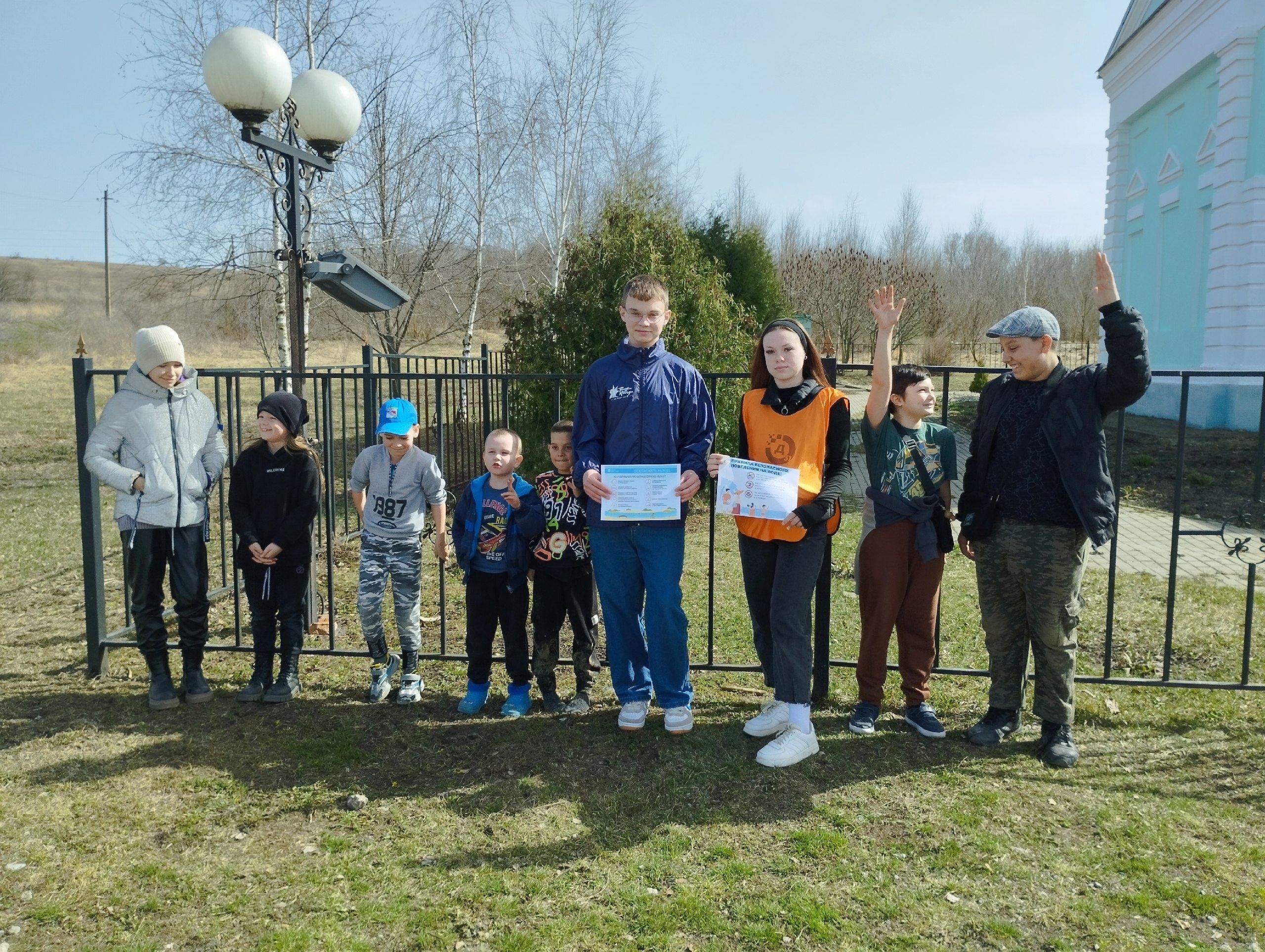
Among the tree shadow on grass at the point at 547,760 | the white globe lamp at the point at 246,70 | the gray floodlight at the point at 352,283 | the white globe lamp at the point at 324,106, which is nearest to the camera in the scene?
the tree shadow on grass at the point at 547,760

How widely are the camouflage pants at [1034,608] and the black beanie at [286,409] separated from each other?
345 cm

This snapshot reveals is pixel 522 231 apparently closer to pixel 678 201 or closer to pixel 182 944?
pixel 678 201

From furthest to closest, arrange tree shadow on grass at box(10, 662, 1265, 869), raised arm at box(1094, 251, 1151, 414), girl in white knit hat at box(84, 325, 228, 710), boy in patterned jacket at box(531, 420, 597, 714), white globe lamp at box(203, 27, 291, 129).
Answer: white globe lamp at box(203, 27, 291, 129), girl in white knit hat at box(84, 325, 228, 710), boy in patterned jacket at box(531, 420, 597, 714), tree shadow on grass at box(10, 662, 1265, 869), raised arm at box(1094, 251, 1151, 414)

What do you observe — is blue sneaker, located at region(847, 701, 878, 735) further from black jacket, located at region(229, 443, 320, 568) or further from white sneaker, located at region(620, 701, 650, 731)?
black jacket, located at region(229, 443, 320, 568)

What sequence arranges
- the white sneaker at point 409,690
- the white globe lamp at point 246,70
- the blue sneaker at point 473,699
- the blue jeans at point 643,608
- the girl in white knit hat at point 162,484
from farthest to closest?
the white globe lamp at point 246,70 < the white sneaker at point 409,690 < the blue sneaker at point 473,699 < the girl in white knit hat at point 162,484 < the blue jeans at point 643,608

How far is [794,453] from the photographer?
3.76m

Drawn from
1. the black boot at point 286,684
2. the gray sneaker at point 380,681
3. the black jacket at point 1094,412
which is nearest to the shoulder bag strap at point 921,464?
the black jacket at point 1094,412

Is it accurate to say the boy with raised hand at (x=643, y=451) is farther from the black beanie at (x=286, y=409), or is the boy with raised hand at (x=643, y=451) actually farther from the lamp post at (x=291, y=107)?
the lamp post at (x=291, y=107)

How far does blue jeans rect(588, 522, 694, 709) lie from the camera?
12.8 feet

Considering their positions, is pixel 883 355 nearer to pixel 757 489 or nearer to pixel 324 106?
pixel 757 489

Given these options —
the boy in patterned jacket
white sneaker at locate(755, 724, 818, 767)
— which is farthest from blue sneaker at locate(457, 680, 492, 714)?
white sneaker at locate(755, 724, 818, 767)

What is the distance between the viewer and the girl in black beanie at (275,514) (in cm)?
442

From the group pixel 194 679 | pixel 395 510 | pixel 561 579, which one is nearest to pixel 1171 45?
pixel 561 579

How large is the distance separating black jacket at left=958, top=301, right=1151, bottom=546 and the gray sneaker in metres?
3.48
